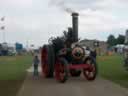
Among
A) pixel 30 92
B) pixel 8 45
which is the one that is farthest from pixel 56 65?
pixel 8 45

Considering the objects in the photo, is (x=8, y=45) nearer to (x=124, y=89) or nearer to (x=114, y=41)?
(x=114, y=41)

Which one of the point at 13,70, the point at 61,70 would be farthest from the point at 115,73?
the point at 13,70

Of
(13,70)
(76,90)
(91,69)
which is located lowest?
(13,70)

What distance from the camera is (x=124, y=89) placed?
15.7m

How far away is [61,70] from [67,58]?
956 mm

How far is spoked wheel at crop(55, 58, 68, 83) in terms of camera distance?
60.9ft

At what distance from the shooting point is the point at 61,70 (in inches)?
758

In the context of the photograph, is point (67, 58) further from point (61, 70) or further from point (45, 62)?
point (45, 62)

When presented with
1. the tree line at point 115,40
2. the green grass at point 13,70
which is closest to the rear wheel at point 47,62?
the green grass at point 13,70

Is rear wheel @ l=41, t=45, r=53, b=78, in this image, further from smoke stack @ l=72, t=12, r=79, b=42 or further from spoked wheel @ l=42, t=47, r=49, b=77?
smoke stack @ l=72, t=12, r=79, b=42

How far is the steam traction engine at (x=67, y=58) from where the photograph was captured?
1939 centimetres

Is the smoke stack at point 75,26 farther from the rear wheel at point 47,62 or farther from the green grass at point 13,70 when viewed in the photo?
the green grass at point 13,70

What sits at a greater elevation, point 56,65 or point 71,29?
point 71,29

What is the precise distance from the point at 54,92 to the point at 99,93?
160cm
